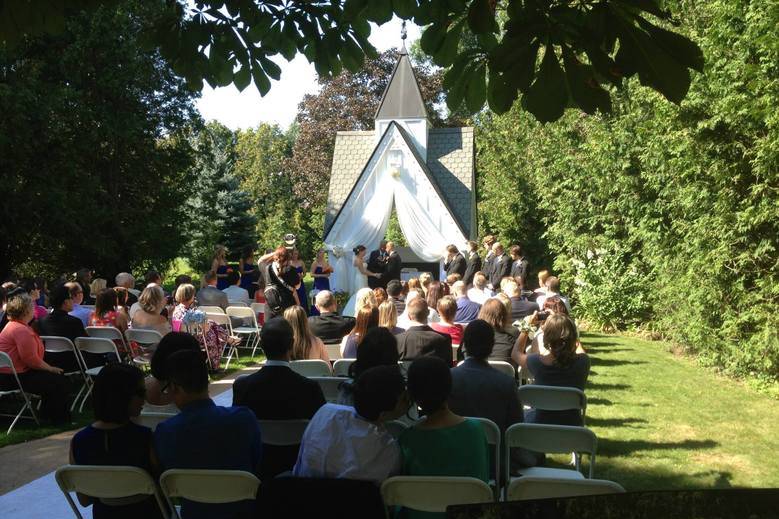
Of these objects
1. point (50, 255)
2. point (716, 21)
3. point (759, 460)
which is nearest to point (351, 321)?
point (759, 460)

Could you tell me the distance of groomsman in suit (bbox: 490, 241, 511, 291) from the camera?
15461 mm

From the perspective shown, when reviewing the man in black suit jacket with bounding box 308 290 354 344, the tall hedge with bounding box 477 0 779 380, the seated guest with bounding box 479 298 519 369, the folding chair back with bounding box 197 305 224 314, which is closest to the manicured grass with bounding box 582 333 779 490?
the tall hedge with bounding box 477 0 779 380

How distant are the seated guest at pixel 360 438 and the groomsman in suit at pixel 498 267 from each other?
39.5 ft

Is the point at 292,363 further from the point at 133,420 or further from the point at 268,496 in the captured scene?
the point at 268,496

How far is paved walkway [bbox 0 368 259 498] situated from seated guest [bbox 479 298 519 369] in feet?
13.4

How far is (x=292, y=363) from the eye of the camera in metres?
6.29

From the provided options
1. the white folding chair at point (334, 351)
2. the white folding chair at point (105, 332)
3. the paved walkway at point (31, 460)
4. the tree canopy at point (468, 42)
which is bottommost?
the paved walkway at point (31, 460)

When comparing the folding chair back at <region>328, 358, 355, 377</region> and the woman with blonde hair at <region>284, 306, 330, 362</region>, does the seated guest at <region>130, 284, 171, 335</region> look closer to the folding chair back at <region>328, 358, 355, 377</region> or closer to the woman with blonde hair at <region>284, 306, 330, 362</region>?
the woman with blonde hair at <region>284, 306, 330, 362</region>

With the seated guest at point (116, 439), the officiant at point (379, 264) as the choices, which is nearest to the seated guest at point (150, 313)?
the seated guest at point (116, 439)

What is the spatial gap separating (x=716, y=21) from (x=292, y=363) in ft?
23.8

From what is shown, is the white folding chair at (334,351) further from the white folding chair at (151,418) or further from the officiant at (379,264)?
the officiant at (379,264)

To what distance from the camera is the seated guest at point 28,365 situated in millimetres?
7188

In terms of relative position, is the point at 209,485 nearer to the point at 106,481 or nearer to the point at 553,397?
the point at 106,481

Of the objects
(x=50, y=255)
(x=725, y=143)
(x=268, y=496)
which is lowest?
(x=268, y=496)
